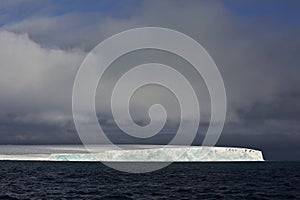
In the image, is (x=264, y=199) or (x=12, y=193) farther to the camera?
(x=12, y=193)

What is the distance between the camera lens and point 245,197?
55938mm

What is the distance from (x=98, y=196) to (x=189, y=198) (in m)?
11.7

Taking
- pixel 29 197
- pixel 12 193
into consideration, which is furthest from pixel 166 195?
pixel 12 193

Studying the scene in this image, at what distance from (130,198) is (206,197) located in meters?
9.94

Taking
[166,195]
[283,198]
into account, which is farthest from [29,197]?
[283,198]

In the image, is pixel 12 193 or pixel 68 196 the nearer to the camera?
pixel 68 196

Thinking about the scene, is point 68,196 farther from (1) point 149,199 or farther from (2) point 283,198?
(2) point 283,198

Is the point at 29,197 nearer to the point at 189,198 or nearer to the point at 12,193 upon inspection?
the point at 12,193

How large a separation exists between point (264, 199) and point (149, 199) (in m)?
14.3

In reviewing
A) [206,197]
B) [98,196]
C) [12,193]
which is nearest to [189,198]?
[206,197]

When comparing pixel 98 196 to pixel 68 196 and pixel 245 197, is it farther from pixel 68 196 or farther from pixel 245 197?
pixel 245 197

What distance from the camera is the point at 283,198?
178ft

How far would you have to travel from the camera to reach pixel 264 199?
53.1m

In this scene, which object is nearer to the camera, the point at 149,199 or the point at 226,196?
the point at 149,199
